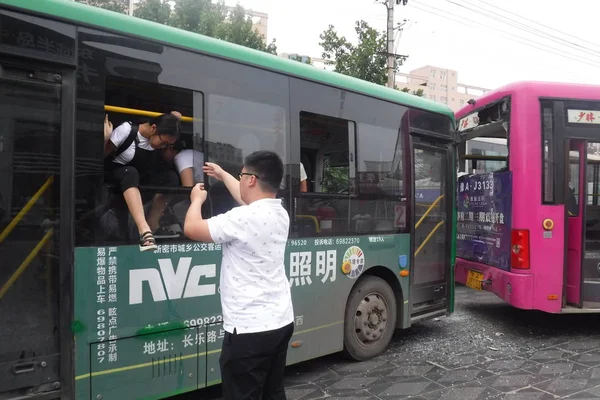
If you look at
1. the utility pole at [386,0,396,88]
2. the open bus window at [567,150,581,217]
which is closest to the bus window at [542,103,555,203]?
the open bus window at [567,150,581,217]

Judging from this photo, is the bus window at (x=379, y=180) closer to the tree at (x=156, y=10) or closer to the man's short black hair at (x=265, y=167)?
the man's short black hair at (x=265, y=167)

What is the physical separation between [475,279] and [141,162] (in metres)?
4.70

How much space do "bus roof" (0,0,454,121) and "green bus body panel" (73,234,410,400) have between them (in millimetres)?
1401

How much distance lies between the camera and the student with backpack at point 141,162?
2.97 m

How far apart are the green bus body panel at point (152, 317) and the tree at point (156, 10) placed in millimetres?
11798

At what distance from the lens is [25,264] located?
2.66 meters

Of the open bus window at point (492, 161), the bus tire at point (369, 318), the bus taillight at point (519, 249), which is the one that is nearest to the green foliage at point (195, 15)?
the open bus window at point (492, 161)

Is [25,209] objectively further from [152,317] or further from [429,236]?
[429,236]

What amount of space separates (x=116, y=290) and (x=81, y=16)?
5.55 ft

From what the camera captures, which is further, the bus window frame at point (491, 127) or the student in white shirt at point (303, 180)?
the bus window frame at point (491, 127)

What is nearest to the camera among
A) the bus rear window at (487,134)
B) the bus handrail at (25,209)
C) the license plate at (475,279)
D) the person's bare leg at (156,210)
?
the bus handrail at (25,209)

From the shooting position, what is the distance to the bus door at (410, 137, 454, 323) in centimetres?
526

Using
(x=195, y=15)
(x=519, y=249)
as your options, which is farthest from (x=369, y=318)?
(x=195, y=15)

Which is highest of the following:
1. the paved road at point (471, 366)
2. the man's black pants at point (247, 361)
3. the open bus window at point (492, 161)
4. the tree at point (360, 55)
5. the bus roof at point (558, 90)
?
the tree at point (360, 55)
